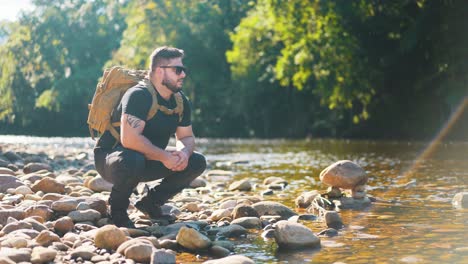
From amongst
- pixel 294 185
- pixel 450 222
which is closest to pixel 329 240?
pixel 450 222

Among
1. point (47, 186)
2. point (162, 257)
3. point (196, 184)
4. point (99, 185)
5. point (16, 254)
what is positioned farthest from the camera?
point (196, 184)

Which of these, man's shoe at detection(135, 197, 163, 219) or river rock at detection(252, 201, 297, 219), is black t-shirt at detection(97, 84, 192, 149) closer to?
man's shoe at detection(135, 197, 163, 219)

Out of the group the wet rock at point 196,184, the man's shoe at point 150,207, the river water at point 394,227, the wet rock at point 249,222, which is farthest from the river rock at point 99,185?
the wet rock at point 249,222

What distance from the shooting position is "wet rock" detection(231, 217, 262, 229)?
18.0 feet

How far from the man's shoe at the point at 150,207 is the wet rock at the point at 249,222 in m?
0.73

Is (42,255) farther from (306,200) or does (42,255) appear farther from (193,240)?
(306,200)

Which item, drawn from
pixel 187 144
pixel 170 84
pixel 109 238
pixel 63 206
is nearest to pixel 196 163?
pixel 187 144

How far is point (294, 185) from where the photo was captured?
9.00 metres

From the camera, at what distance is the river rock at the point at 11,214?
201 inches

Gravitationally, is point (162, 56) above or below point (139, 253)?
above

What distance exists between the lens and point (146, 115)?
17.2 ft

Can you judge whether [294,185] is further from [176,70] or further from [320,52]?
[320,52]

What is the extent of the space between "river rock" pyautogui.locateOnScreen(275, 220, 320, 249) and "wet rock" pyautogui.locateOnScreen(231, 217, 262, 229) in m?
→ 0.74

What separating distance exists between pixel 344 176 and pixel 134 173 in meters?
2.62
